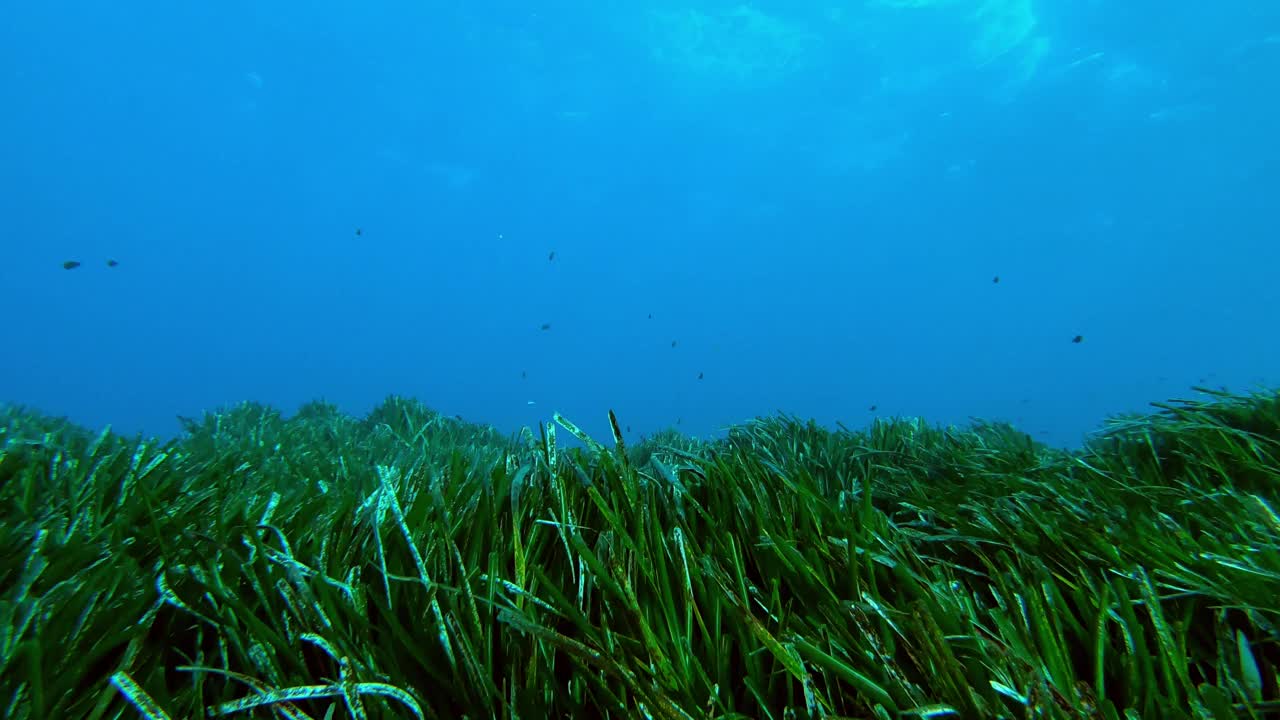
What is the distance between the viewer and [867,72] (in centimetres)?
7369

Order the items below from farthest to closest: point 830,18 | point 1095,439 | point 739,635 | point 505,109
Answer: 1. point 505,109
2. point 830,18
3. point 1095,439
4. point 739,635

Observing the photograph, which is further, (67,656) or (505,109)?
(505,109)

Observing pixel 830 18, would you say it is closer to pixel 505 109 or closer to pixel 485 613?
pixel 505 109

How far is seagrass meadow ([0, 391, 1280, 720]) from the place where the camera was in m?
0.86

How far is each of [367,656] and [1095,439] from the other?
155 inches

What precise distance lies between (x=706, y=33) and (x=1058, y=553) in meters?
88.4

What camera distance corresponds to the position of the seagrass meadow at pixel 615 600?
865mm

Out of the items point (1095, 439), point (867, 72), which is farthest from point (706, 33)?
point (1095, 439)

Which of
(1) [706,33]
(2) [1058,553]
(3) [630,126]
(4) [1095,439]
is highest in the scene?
(3) [630,126]

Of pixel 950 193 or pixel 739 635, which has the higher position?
pixel 950 193

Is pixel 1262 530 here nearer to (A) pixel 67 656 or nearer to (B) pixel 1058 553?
(B) pixel 1058 553

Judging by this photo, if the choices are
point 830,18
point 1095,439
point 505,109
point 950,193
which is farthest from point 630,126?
point 1095,439

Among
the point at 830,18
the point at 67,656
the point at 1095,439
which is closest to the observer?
the point at 67,656

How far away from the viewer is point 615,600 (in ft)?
3.58
